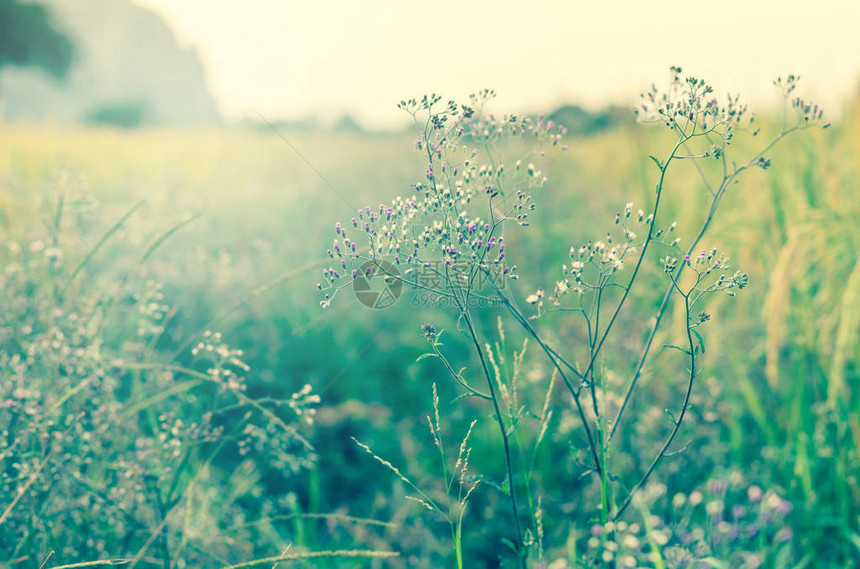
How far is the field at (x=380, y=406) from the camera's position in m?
1.62

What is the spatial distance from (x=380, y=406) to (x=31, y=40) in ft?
121

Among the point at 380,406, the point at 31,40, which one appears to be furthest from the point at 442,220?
the point at 31,40

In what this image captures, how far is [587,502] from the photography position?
2184mm

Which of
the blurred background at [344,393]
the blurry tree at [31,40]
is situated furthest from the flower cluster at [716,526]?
the blurry tree at [31,40]

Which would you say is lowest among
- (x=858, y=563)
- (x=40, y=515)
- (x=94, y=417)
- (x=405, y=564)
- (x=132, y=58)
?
(x=405, y=564)

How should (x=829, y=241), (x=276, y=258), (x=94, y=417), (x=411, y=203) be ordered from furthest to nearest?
(x=276, y=258) < (x=829, y=241) < (x=94, y=417) < (x=411, y=203)

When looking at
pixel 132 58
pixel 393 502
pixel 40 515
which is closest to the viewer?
pixel 40 515

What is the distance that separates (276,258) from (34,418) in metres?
2.41

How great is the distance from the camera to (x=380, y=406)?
9.37ft

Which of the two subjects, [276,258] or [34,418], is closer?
[34,418]

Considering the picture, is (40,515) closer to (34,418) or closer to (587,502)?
(34,418)

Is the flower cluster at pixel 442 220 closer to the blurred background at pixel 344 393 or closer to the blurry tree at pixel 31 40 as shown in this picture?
the blurred background at pixel 344 393

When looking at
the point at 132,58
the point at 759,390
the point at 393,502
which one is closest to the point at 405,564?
the point at 393,502

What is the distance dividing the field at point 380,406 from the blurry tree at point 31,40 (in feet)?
105
